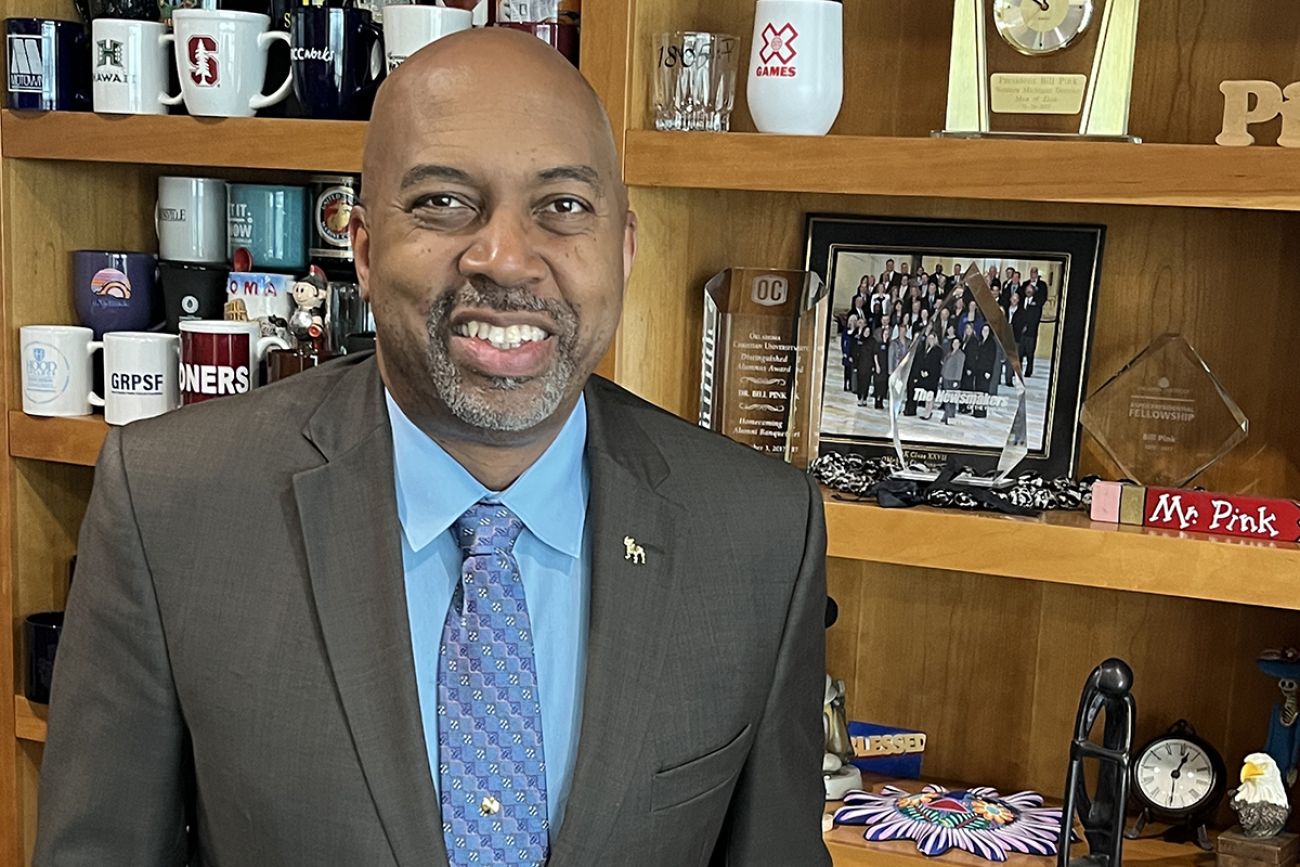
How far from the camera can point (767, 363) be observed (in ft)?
6.25

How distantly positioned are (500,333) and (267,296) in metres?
0.86

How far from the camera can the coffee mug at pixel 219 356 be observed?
1.99 m

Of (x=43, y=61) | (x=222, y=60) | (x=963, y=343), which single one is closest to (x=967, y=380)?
(x=963, y=343)

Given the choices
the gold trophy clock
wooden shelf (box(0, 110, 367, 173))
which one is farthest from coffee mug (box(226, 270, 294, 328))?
the gold trophy clock

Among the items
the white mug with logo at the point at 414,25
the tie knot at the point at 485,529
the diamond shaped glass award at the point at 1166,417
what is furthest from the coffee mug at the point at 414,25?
the diamond shaped glass award at the point at 1166,417

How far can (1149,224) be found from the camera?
1869mm

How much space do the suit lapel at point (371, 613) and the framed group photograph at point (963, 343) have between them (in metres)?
0.74

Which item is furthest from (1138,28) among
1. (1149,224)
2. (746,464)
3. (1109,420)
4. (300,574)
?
(300,574)

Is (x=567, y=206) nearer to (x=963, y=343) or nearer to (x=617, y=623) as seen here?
(x=617, y=623)

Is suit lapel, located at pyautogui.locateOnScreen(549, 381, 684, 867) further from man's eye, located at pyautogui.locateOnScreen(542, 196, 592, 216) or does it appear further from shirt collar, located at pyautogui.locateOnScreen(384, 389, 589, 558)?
man's eye, located at pyautogui.locateOnScreen(542, 196, 592, 216)

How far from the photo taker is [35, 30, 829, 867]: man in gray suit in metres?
1.30

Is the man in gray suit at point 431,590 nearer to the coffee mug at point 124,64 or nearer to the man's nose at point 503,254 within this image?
the man's nose at point 503,254

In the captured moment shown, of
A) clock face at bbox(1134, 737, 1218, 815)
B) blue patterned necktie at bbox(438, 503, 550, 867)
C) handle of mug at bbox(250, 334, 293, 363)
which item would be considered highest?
handle of mug at bbox(250, 334, 293, 363)

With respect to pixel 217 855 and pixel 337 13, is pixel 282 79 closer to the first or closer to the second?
pixel 337 13
